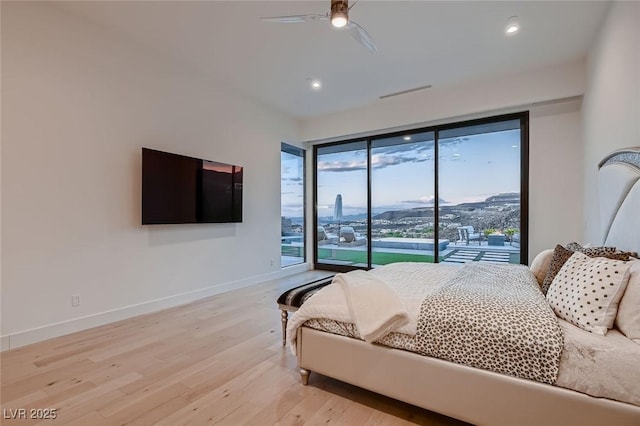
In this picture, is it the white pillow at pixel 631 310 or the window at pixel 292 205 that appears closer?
the white pillow at pixel 631 310

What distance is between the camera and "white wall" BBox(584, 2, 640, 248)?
7.32ft

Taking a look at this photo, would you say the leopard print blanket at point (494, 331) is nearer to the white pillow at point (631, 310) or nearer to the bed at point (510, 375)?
the bed at point (510, 375)

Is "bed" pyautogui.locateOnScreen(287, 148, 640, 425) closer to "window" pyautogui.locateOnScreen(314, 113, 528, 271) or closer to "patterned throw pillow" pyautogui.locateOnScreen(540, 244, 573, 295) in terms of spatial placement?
"patterned throw pillow" pyautogui.locateOnScreen(540, 244, 573, 295)

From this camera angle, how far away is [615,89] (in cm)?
261

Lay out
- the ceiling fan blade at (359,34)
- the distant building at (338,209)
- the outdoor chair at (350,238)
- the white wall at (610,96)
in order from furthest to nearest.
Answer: the distant building at (338,209), the outdoor chair at (350,238), the ceiling fan blade at (359,34), the white wall at (610,96)

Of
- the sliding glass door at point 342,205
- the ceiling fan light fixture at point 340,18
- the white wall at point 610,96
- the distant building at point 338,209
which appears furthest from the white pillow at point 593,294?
the distant building at point 338,209

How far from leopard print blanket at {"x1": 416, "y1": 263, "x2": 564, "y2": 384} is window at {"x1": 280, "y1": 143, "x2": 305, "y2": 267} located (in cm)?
425

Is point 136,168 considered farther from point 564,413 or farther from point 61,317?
point 564,413

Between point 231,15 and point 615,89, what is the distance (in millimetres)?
3627

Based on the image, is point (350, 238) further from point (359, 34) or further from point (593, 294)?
point (593, 294)

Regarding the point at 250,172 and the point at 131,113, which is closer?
the point at 131,113

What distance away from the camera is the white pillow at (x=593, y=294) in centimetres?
146

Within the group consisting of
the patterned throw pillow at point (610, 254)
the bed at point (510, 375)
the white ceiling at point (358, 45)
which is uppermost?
the white ceiling at point (358, 45)

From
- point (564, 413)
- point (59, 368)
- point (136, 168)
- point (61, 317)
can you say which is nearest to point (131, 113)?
point (136, 168)
